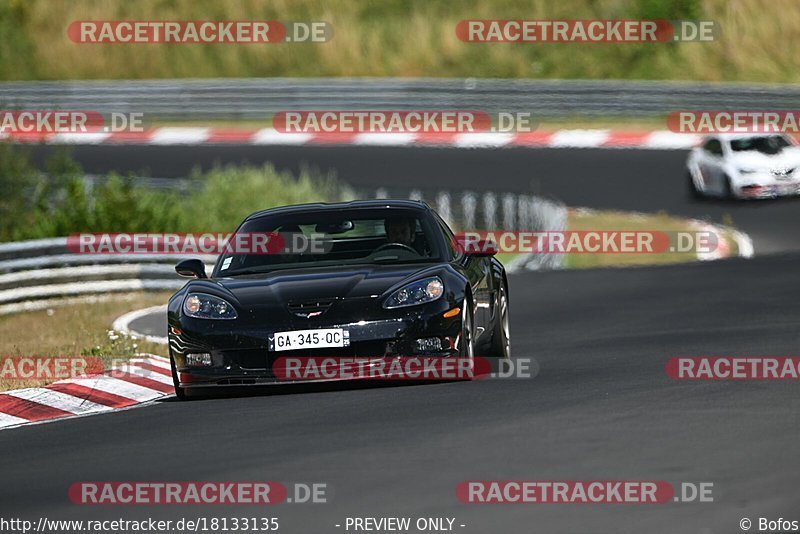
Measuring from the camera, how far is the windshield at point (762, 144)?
28.5 m

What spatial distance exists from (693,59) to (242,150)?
11.4m

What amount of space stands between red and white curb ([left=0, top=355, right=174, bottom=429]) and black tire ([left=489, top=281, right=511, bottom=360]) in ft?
7.51

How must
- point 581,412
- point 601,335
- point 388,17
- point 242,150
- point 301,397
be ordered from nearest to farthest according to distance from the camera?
point 581,412 < point 301,397 < point 601,335 < point 242,150 < point 388,17

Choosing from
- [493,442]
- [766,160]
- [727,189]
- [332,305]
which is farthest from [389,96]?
[493,442]

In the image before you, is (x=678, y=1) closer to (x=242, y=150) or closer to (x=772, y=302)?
(x=242, y=150)

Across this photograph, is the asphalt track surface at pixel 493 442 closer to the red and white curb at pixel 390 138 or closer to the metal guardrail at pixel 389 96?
the red and white curb at pixel 390 138

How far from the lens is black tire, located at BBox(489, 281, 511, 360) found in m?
12.3

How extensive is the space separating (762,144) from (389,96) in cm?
1080

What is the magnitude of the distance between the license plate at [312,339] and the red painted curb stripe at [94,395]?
1593mm

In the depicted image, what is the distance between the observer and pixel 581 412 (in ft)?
30.7

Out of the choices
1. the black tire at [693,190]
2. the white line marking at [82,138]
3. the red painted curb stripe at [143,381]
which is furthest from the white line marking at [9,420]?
Answer: the white line marking at [82,138]

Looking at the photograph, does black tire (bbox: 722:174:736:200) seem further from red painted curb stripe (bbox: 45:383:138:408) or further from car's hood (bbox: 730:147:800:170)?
red painted curb stripe (bbox: 45:383:138:408)

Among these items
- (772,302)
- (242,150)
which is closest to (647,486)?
(772,302)

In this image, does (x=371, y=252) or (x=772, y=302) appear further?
(x=772, y=302)
